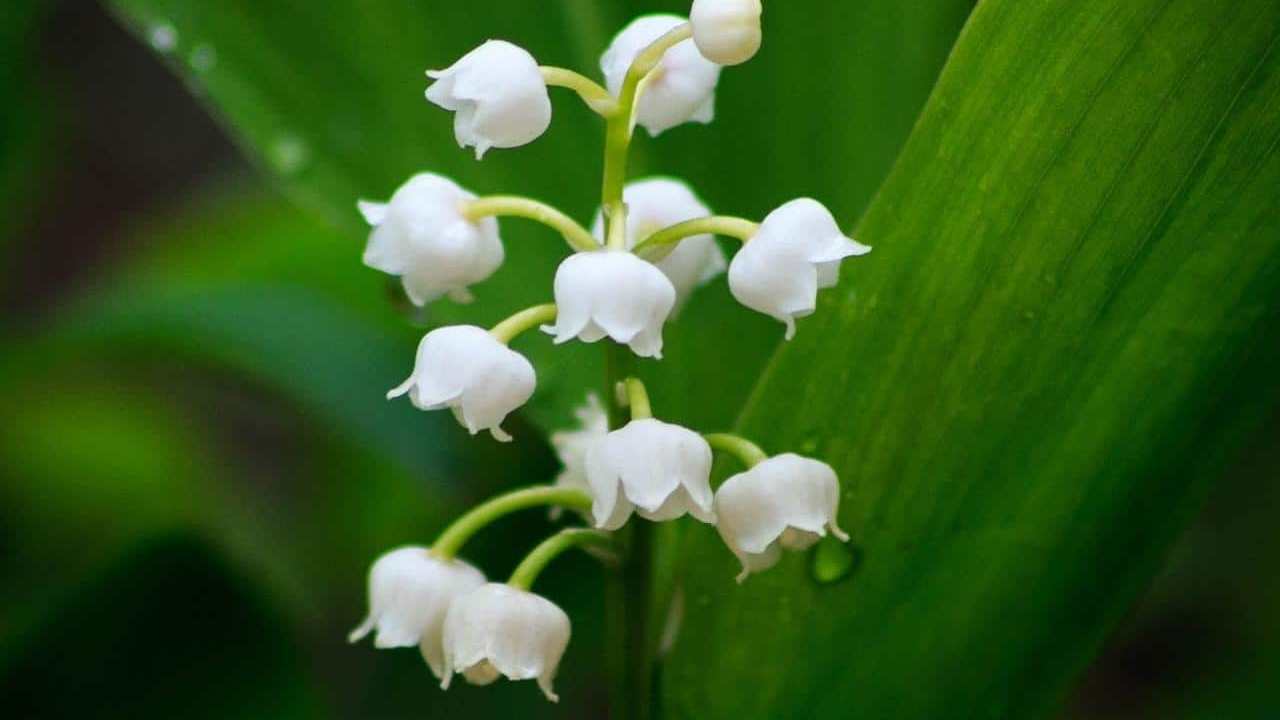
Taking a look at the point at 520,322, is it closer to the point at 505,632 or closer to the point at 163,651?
the point at 505,632

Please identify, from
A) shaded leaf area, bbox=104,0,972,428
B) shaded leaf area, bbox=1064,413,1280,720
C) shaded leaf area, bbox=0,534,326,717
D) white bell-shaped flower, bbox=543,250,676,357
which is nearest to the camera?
white bell-shaped flower, bbox=543,250,676,357

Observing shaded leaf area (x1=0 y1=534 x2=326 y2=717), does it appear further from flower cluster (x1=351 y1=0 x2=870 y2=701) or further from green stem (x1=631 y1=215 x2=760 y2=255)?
→ green stem (x1=631 y1=215 x2=760 y2=255)

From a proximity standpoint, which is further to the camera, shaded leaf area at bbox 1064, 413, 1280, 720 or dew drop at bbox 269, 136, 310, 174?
shaded leaf area at bbox 1064, 413, 1280, 720

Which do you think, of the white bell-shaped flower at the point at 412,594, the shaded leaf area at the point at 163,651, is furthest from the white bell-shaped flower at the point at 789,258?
the shaded leaf area at the point at 163,651

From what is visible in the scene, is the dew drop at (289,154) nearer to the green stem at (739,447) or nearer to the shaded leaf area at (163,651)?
the shaded leaf area at (163,651)

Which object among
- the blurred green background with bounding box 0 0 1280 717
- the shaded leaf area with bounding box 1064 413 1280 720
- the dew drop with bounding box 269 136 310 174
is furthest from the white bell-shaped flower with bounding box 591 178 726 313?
the shaded leaf area with bounding box 1064 413 1280 720

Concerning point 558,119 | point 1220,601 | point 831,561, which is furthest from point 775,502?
point 1220,601
